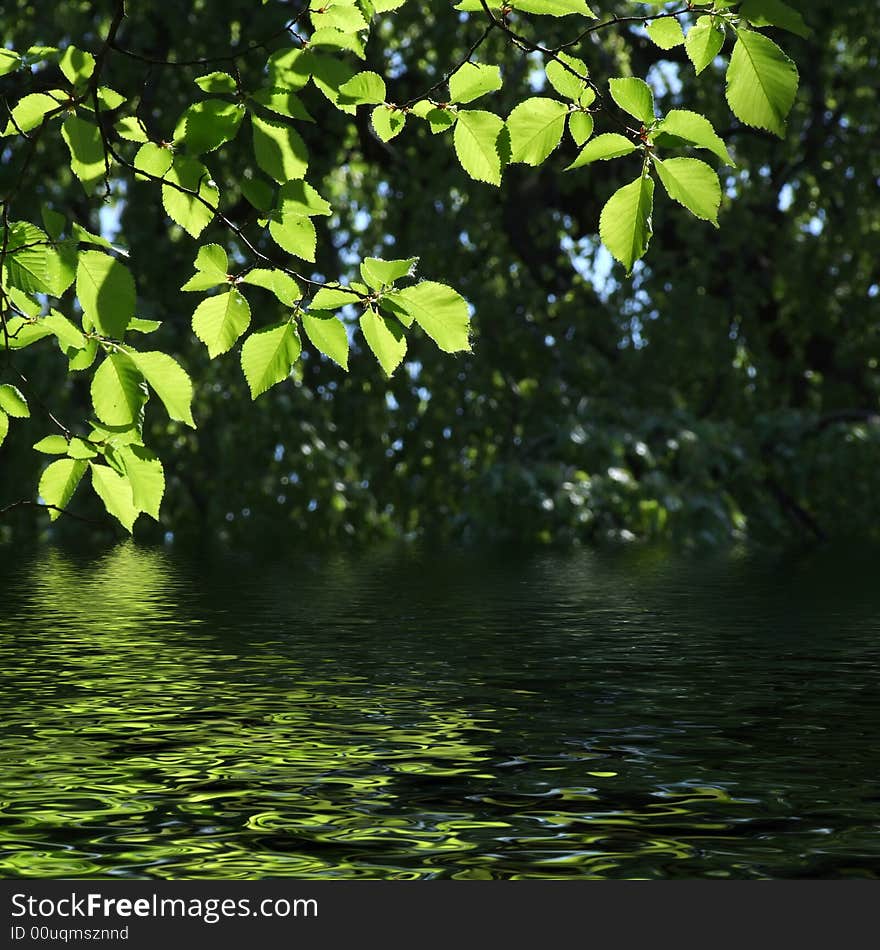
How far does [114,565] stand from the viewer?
632 centimetres

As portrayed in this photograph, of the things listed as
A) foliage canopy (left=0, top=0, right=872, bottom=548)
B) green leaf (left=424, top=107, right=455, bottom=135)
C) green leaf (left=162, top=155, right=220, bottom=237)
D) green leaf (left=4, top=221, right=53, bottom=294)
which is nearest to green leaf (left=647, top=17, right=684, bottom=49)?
foliage canopy (left=0, top=0, right=872, bottom=548)

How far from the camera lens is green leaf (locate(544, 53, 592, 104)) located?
97.2 inches

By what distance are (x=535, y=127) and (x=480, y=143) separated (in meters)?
0.15

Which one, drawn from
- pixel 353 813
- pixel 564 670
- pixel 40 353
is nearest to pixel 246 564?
pixel 40 353

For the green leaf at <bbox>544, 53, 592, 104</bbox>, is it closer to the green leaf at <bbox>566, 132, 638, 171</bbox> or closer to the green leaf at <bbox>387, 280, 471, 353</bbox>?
the green leaf at <bbox>566, 132, 638, 171</bbox>

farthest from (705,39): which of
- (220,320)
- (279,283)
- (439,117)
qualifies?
(220,320)

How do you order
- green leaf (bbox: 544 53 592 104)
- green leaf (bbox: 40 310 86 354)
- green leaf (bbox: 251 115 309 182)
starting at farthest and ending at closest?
green leaf (bbox: 40 310 86 354) < green leaf (bbox: 251 115 309 182) < green leaf (bbox: 544 53 592 104)

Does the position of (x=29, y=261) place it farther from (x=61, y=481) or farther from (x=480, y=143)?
(x=480, y=143)

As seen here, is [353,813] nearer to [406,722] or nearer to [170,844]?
[170,844]

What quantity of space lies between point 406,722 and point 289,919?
3.85ft

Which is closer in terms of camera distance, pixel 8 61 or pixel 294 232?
pixel 8 61

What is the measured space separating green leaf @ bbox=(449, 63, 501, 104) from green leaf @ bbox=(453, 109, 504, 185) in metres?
0.04

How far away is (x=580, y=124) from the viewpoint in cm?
246

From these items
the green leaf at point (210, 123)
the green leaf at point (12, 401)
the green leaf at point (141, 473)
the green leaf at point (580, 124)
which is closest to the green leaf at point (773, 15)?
the green leaf at point (580, 124)
